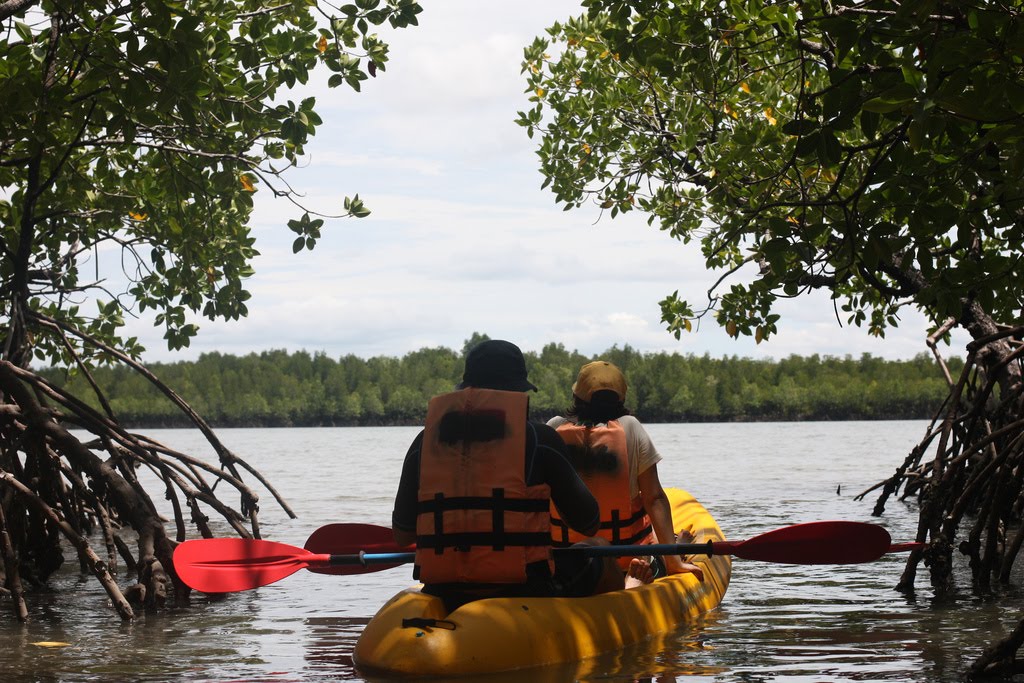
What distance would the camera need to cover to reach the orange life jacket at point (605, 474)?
5750 millimetres

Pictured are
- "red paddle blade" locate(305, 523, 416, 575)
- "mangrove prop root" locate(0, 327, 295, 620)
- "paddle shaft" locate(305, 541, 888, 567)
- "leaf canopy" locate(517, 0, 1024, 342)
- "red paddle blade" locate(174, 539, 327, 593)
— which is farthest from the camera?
"mangrove prop root" locate(0, 327, 295, 620)

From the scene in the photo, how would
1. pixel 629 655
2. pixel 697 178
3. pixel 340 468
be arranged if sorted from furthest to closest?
pixel 340 468 → pixel 697 178 → pixel 629 655

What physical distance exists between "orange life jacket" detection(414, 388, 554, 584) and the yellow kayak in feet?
0.47

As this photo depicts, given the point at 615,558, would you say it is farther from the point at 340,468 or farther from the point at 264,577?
the point at 340,468

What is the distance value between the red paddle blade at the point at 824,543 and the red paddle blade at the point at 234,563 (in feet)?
6.97

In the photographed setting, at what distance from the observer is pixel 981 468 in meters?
7.24

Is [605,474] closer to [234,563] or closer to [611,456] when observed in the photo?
[611,456]

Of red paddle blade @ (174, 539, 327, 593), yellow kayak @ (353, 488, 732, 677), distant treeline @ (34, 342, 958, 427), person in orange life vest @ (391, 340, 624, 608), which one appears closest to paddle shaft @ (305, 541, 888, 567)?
red paddle blade @ (174, 539, 327, 593)

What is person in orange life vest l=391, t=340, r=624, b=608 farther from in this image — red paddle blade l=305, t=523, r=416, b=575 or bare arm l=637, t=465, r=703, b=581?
red paddle blade l=305, t=523, r=416, b=575

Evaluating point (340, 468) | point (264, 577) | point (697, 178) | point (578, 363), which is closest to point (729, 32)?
point (264, 577)

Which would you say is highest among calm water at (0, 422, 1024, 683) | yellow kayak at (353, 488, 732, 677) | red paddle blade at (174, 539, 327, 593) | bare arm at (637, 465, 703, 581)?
bare arm at (637, 465, 703, 581)

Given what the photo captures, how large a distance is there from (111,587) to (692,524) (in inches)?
136

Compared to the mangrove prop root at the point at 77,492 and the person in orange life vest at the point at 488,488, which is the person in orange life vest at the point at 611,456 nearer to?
the person in orange life vest at the point at 488,488

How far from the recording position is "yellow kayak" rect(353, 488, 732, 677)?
470cm
